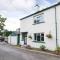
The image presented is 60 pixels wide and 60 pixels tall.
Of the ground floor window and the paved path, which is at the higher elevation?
the ground floor window

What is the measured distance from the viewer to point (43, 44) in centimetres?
2850

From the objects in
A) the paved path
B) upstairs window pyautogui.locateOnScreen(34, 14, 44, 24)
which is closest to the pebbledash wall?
upstairs window pyautogui.locateOnScreen(34, 14, 44, 24)

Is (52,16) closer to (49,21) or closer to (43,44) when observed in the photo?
(49,21)

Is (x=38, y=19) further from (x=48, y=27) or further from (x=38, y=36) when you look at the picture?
(x=48, y=27)

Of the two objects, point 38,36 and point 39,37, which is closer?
point 39,37

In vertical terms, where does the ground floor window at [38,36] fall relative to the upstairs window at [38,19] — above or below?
below

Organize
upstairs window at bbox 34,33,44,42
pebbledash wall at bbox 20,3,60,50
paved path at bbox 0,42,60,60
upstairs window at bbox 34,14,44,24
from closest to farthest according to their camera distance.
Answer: paved path at bbox 0,42,60,60
pebbledash wall at bbox 20,3,60,50
upstairs window at bbox 34,33,44,42
upstairs window at bbox 34,14,44,24

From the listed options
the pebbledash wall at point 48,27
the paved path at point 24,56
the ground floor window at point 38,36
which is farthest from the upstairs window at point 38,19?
the paved path at point 24,56

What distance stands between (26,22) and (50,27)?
9655 millimetres

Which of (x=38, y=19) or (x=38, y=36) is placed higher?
(x=38, y=19)

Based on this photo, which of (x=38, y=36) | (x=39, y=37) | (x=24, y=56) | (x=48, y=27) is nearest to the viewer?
(x=24, y=56)

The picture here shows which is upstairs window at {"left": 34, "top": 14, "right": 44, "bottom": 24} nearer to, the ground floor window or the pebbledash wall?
the pebbledash wall

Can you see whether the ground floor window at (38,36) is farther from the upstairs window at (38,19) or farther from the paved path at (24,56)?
the paved path at (24,56)

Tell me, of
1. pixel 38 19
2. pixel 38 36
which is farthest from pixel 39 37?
pixel 38 19
